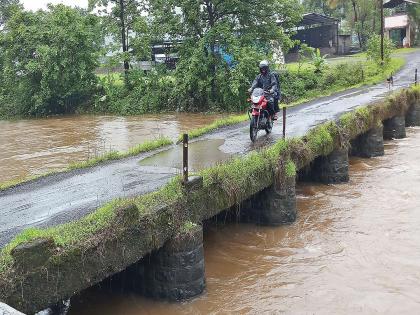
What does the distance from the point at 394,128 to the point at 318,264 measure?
461 inches

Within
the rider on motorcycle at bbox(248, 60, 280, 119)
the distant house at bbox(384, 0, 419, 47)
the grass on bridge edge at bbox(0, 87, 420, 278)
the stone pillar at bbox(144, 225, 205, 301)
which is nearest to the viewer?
the grass on bridge edge at bbox(0, 87, 420, 278)

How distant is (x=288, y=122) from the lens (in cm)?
1460

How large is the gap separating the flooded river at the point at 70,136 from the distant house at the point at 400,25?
28.2m

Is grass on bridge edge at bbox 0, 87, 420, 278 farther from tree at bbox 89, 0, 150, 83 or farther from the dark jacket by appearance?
tree at bbox 89, 0, 150, 83

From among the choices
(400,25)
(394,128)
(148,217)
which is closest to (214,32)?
(394,128)

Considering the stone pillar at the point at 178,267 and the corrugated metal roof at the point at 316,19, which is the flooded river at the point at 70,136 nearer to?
the stone pillar at the point at 178,267

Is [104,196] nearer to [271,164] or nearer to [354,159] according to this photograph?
[271,164]

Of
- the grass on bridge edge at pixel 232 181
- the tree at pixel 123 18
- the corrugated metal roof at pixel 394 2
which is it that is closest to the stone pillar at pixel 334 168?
the grass on bridge edge at pixel 232 181

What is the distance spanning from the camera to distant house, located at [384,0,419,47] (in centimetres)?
4592

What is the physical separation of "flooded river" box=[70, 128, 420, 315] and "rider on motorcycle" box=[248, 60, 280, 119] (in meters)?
2.40

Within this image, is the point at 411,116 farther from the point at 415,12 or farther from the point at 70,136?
the point at 415,12

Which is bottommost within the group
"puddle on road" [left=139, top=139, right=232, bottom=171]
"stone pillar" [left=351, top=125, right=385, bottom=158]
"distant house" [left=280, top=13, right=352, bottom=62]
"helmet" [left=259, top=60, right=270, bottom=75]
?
"stone pillar" [left=351, top=125, right=385, bottom=158]

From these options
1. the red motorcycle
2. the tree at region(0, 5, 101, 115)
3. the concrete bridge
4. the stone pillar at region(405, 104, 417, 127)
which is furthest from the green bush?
the concrete bridge

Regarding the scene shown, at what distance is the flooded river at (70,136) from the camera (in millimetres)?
16188
